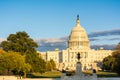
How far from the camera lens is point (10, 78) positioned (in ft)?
212

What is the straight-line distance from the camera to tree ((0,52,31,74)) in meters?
77.0

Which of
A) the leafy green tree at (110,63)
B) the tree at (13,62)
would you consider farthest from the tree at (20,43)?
the leafy green tree at (110,63)

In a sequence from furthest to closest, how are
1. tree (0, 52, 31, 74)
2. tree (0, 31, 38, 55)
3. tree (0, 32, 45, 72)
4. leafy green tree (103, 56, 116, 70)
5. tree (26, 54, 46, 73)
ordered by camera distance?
leafy green tree (103, 56, 116, 70)
tree (0, 31, 38, 55)
tree (0, 32, 45, 72)
tree (26, 54, 46, 73)
tree (0, 52, 31, 74)

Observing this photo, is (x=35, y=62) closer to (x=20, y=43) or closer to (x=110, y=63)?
(x=20, y=43)

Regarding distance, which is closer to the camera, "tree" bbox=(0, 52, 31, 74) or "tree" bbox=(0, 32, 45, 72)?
"tree" bbox=(0, 52, 31, 74)

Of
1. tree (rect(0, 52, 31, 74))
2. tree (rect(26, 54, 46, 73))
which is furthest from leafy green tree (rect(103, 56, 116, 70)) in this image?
tree (rect(0, 52, 31, 74))

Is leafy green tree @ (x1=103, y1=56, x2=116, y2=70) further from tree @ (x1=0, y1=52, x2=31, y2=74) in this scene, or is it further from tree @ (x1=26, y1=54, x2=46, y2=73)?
tree @ (x1=0, y1=52, x2=31, y2=74)

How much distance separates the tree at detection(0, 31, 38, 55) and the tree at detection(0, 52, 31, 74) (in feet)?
25.3

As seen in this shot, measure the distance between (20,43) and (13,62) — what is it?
8990mm

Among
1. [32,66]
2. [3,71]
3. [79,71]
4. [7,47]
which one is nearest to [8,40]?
[7,47]

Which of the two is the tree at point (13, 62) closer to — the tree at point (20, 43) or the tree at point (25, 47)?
the tree at point (25, 47)

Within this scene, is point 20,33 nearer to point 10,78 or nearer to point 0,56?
point 0,56

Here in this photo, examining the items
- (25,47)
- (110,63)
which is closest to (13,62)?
(25,47)

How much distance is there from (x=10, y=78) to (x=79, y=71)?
42.1 ft
